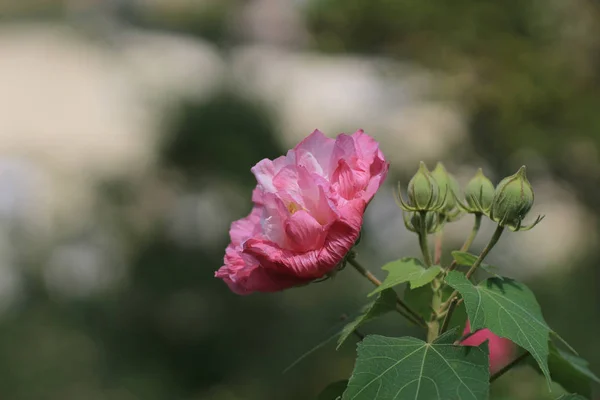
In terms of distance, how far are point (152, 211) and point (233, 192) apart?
32 cm

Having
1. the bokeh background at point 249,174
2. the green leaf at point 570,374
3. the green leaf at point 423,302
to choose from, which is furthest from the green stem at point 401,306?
the bokeh background at point 249,174

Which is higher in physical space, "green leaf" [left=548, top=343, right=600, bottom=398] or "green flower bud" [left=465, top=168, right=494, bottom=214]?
"green flower bud" [left=465, top=168, right=494, bottom=214]

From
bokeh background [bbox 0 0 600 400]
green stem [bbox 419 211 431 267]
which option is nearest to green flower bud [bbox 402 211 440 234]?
green stem [bbox 419 211 431 267]

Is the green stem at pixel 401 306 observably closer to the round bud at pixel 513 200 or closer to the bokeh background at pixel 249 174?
the round bud at pixel 513 200

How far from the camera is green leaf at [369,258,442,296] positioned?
529 millimetres

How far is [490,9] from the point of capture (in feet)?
11.6

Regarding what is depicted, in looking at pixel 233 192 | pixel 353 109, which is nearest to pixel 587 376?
pixel 233 192

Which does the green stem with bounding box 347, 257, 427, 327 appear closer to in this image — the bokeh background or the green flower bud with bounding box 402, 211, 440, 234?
the green flower bud with bounding box 402, 211, 440, 234

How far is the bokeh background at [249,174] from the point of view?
2.68 meters

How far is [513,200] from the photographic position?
0.54m

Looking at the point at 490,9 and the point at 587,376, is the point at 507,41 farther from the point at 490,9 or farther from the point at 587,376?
the point at 587,376

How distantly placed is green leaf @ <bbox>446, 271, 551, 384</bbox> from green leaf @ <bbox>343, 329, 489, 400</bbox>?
0.06ft

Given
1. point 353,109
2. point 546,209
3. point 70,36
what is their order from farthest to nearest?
point 70,36 → point 353,109 → point 546,209

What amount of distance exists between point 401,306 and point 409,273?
4 centimetres
